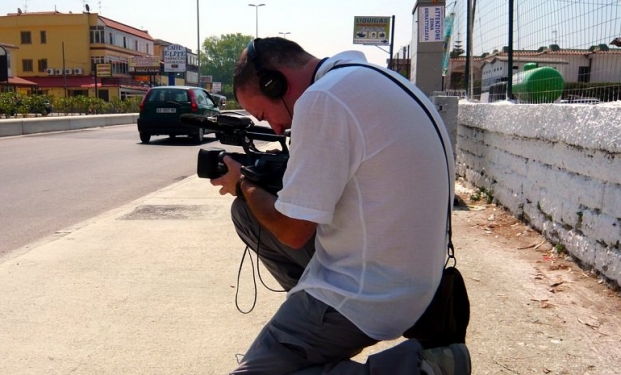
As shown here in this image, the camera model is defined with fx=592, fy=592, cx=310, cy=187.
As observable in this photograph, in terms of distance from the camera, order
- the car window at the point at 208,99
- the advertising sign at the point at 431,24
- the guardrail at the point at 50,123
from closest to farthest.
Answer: the advertising sign at the point at 431,24, the car window at the point at 208,99, the guardrail at the point at 50,123

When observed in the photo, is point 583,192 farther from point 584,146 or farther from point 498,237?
point 498,237

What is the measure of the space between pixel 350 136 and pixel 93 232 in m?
4.48

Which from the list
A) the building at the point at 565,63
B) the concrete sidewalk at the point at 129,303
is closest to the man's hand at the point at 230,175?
the concrete sidewalk at the point at 129,303

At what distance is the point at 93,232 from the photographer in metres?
5.59

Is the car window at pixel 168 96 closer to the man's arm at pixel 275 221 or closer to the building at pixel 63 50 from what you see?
the man's arm at pixel 275 221

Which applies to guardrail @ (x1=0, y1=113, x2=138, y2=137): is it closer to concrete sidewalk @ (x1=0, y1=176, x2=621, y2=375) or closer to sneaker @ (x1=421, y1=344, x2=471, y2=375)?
concrete sidewalk @ (x1=0, y1=176, x2=621, y2=375)

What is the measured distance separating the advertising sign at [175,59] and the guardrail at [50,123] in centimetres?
2499

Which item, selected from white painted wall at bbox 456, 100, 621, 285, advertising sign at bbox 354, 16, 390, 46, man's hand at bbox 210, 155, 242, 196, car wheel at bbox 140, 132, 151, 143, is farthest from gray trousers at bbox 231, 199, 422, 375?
advertising sign at bbox 354, 16, 390, 46

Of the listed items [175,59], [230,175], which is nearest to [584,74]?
[230,175]

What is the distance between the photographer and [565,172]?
4.57m

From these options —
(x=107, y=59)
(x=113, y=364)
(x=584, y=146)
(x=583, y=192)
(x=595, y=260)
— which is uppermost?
(x=107, y=59)

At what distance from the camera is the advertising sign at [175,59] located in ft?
174

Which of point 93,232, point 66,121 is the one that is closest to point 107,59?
point 66,121

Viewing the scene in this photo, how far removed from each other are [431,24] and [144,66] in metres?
67.0
